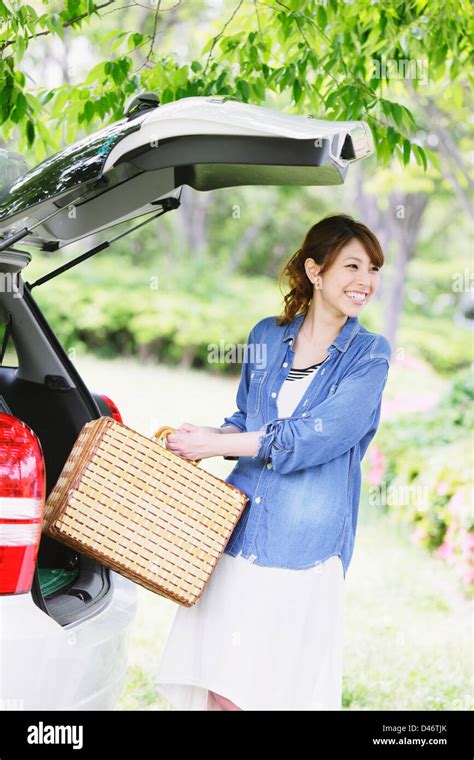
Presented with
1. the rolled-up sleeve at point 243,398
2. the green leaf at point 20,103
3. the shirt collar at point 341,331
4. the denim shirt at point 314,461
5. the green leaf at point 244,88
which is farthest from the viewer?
the green leaf at point 244,88

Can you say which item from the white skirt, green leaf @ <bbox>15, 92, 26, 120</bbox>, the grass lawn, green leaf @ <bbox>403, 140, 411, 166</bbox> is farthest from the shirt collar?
green leaf @ <bbox>15, 92, 26, 120</bbox>

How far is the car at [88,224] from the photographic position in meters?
2.09

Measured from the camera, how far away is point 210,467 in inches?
391

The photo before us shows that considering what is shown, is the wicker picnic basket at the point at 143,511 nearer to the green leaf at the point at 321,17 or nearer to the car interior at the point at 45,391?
the car interior at the point at 45,391

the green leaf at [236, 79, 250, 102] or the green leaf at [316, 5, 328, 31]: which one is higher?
the green leaf at [316, 5, 328, 31]

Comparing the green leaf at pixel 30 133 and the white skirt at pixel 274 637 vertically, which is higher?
the green leaf at pixel 30 133

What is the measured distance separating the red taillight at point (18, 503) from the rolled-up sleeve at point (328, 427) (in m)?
0.71

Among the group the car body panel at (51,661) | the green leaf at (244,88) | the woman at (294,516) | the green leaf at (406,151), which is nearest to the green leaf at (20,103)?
the green leaf at (244,88)

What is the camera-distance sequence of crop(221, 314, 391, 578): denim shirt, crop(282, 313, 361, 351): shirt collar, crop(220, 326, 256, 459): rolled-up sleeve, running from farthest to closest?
crop(220, 326, 256, 459): rolled-up sleeve, crop(282, 313, 361, 351): shirt collar, crop(221, 314, 391, 578): denim shirt

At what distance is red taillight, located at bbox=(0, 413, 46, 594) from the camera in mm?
2088

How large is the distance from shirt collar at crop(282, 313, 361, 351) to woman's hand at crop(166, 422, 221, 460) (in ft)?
1.37

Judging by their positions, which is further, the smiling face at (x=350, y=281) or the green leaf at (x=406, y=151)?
the green leaf at (x=406, y=151)

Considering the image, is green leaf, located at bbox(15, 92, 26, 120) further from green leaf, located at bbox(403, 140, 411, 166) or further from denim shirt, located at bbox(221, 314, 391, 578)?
denim shirt, located at bbox(221, 314, 391, 578)
